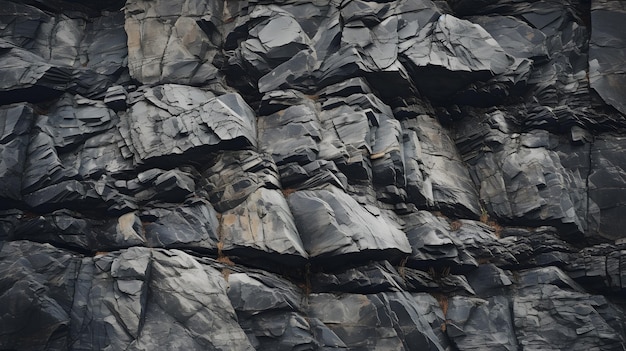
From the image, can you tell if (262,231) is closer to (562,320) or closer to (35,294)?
(35,294)

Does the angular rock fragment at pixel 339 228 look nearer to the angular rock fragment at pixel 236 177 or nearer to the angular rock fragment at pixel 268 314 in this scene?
the angular rock fragment at pixel 236 177

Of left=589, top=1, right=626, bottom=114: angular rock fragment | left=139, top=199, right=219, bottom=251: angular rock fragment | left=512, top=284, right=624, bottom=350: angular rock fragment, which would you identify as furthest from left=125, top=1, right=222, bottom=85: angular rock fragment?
left=589, top=1, right=626, bottom=114: angular rock fragment

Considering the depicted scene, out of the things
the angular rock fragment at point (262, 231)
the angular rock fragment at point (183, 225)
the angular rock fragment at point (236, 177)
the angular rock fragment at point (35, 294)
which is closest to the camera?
the angular rock fragment at point (35, 294)

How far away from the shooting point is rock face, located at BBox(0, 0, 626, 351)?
16438 mm

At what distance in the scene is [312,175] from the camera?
61.3 feet

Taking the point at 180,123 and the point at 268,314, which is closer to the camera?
the point at 268,314

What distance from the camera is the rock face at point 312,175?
16438 mm

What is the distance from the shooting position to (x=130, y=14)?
2230cm

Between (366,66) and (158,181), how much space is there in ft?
22.2

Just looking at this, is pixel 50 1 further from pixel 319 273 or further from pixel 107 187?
pixel 319 273

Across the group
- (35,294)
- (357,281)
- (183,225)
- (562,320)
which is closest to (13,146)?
(35,294)

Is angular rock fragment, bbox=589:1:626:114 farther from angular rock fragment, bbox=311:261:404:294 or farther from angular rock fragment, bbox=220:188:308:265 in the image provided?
angular rock fragment, bbox=220:188:308:265

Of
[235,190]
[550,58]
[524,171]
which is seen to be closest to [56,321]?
[235,190]

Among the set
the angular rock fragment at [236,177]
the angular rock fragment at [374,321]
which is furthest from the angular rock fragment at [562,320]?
the angular rock fragment at [236,177]
